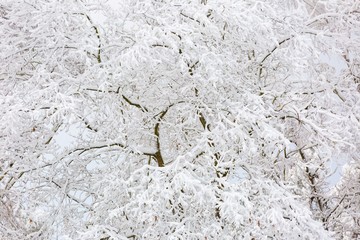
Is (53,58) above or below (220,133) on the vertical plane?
below

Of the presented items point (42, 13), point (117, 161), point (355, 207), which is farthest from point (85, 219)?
point (355, 207)

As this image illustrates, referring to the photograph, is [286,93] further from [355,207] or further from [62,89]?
[355,207]

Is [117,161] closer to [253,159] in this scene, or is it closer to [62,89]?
[62,89]

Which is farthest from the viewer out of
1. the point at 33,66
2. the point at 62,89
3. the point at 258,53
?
the point at 33,66

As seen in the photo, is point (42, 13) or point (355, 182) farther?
point (355, 182)

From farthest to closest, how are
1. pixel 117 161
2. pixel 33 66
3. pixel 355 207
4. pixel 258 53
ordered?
pixel 355 207, pixel 33 66, pixel 258 53, pixel 117 161

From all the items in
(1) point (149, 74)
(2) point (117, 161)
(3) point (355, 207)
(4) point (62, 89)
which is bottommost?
(3) point (355, 207)
